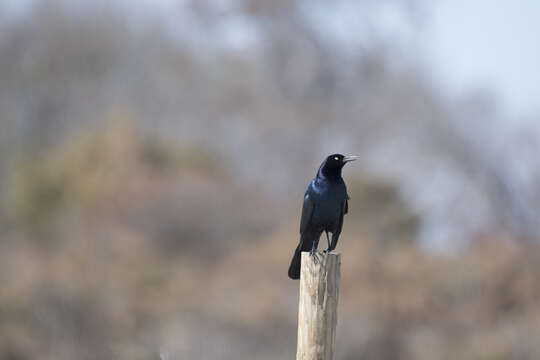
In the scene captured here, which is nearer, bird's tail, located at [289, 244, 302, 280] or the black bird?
bird's tail, located at [289, 244, 302, 280]

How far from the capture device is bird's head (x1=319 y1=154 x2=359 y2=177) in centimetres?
682

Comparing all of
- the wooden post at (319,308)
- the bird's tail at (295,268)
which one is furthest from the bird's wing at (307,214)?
the wooden post at (319,308)

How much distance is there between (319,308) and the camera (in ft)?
17.1

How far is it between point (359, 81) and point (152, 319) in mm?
21974

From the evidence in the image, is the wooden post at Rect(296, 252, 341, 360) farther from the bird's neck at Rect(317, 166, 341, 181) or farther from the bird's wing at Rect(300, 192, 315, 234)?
the bird's neck at Rect(317, 166, 341, 181)

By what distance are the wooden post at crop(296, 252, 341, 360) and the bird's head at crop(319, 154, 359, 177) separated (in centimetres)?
164

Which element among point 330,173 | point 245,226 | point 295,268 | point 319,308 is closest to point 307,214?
point 330,173

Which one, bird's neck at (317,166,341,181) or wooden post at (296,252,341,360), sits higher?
bird's neck at (317,166,341,181)

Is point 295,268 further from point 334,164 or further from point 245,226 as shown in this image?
point 245,226

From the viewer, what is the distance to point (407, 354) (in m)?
17.9

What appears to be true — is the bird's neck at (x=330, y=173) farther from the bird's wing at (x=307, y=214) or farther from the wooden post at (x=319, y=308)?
the wooden post at (x=319, y=308)

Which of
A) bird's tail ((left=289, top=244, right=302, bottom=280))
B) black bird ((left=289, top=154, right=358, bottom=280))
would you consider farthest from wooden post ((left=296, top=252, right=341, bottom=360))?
black bird ((left=289, top=154, right=358, bottom=280))

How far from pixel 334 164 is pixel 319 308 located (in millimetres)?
1844

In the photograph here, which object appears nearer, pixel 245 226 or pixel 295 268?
pixel 295 268
